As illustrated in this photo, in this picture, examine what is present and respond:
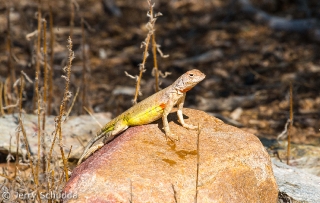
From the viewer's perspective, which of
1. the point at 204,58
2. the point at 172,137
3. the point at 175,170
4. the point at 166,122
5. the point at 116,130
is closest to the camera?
the point at 175,170

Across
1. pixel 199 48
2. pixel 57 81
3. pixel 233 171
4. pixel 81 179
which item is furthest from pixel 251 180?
pixel 199 48

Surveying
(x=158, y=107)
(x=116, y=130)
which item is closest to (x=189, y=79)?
(x=158, y=107)

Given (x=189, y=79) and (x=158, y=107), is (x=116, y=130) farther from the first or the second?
(x=189, y=79)

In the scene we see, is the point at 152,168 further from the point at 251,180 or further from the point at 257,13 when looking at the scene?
the point at 257,13

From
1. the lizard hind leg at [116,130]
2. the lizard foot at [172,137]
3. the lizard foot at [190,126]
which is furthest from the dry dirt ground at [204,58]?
the lizard foot at [172,137]

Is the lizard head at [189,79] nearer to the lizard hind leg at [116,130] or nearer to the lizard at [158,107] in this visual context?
the lizard at [158,107]

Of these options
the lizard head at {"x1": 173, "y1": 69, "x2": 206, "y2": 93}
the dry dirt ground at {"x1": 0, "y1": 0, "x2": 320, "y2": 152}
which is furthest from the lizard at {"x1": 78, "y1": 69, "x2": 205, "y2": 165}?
the dry dirt ground at {"x1": 0, "y1": 0, "x2": 320, "y2": 152}
